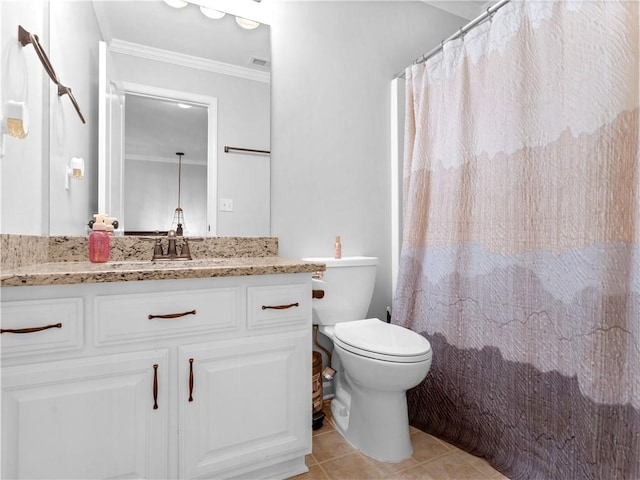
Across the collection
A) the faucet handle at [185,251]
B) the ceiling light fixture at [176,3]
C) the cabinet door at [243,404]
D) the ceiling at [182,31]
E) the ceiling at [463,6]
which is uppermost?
the ceiling at [463,6]

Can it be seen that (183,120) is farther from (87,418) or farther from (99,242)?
(87,418)

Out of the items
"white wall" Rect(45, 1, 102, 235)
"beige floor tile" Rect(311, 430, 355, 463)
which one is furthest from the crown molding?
"beige floor tile" Rect(311, 430, 355, 463)

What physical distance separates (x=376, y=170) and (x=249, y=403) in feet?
4.91

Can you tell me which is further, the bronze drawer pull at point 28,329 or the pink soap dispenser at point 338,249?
the pink soap dispenser at point 338,249

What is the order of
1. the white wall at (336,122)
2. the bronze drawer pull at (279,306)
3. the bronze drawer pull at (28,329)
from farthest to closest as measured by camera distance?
1. the white wall at (336,122)
2. the bronze drawer pull at (279,306)
3. the bronze drawer pull at (28,329)

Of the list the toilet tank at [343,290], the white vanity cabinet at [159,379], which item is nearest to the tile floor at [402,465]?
the white vanity cabinet at [159,379]

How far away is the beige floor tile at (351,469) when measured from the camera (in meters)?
1.35

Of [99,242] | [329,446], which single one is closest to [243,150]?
[99,242]

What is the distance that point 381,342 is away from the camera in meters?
1.45

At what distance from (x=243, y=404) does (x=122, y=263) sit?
2.35ft

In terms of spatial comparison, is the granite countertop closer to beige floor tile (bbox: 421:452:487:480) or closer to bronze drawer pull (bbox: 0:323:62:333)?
bronze drawer pull (bbox: 0:323:62:333)

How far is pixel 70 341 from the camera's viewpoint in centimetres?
96

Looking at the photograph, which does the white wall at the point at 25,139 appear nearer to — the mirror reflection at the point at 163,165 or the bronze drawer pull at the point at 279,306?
the mirror reflection at the point at 163,165

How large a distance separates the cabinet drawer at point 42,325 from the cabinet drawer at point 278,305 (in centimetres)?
50
